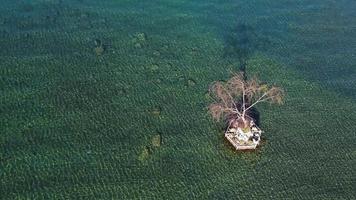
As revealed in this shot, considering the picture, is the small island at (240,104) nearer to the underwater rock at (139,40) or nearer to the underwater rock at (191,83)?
the underwater rock at (191,83)

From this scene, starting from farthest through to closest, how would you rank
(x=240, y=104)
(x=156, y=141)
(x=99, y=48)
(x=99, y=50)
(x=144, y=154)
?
1. (x=99, y=48)
2. (x=99, y=50)
3. (x=240, y=104)
4. (x=156, y=141)
5. (x=144, y=154)

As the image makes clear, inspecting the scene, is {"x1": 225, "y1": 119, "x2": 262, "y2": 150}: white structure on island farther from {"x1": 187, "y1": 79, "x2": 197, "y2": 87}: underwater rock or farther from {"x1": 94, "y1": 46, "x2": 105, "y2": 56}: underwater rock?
{"x1": 94, "y1": 46, "x2": 105, "y2": 56}: underwater rock

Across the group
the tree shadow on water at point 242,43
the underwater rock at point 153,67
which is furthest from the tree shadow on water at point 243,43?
the underwater rock at point 153,67

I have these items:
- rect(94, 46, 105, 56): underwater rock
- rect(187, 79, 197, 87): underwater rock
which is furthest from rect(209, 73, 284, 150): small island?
rect(94, 46, 105, 56): underwater rock

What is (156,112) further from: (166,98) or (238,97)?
(238,97)

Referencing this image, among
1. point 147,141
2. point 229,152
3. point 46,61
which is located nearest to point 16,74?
point 46,61

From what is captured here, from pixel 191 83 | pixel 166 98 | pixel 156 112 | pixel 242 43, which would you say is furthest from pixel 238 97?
pixel 242 43

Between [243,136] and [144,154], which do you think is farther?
[243,136]
